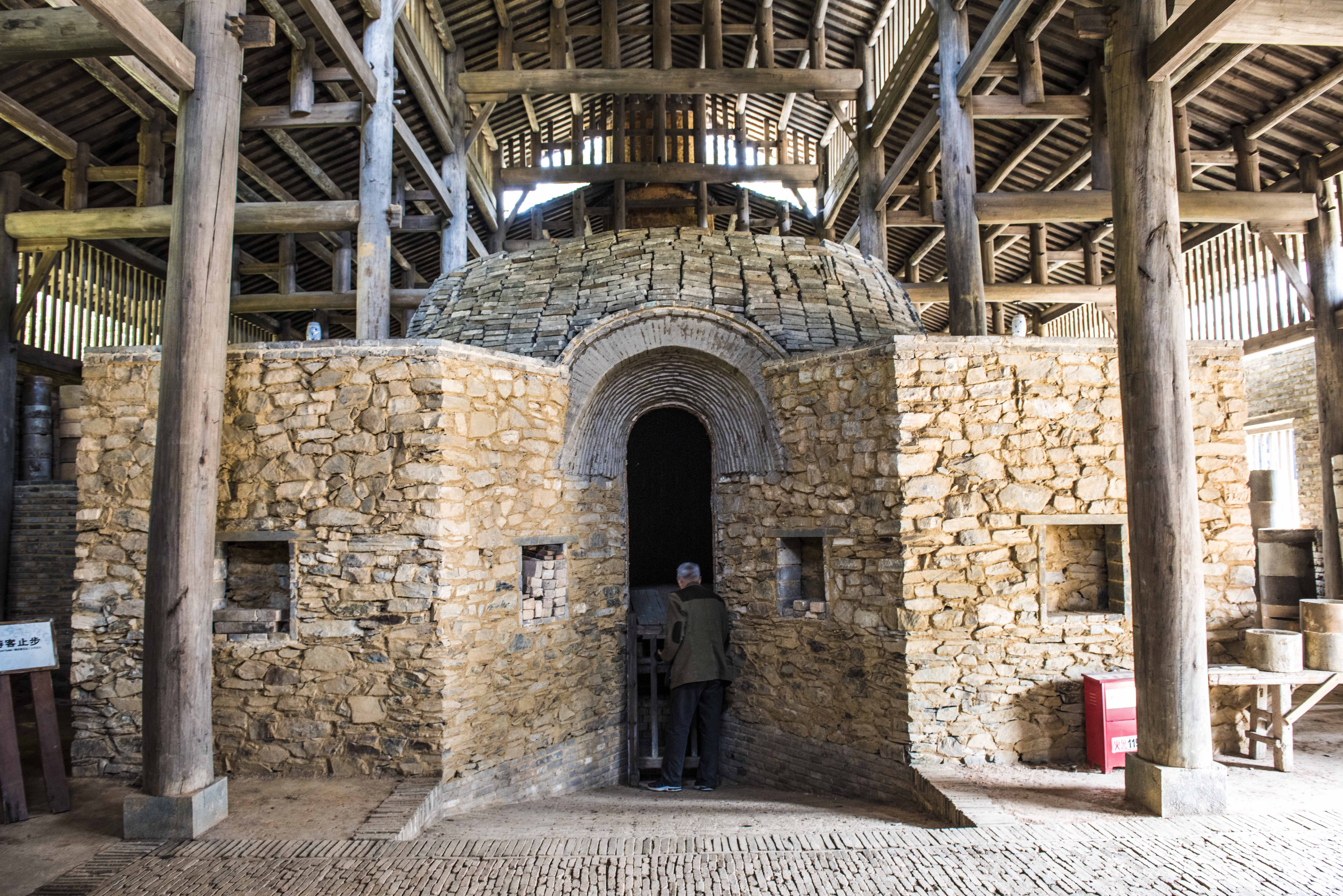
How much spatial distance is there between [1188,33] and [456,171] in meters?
9.73

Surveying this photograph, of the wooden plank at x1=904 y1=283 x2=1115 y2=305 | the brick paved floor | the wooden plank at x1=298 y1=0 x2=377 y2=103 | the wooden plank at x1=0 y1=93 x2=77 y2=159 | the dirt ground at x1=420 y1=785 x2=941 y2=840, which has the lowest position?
the dirt ground at x1=420 y1=785 x2=941 y2=840

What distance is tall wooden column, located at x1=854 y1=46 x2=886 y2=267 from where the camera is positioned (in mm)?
11953

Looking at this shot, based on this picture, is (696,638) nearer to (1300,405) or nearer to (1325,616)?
(1325,616)

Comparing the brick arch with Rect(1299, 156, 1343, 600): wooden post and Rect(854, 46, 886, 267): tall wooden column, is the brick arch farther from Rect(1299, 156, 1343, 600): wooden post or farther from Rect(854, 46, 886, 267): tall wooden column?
Rect(1299, 156, 1343, 600): wooden post

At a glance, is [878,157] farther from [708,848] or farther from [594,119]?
[708,848]

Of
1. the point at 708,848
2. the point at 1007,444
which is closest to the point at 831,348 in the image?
the point at 1007,444

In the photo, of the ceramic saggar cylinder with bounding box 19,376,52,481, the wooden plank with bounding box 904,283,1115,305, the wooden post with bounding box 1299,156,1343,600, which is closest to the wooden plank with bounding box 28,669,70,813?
the ceramic saggar cylinder with bounding box 19,376,52,481

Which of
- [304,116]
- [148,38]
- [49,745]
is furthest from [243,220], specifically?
[49,745]

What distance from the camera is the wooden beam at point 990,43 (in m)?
7.61

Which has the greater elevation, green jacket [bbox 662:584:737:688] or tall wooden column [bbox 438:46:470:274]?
tall wooden column [bbox 438:46:470:274]

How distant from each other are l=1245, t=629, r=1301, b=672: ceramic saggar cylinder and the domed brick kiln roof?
3.56m

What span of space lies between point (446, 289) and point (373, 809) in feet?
18.5

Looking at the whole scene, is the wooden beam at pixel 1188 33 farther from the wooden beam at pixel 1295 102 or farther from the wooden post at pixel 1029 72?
the wooden beam at pixel 1295 102

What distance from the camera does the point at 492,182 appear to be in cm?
1555
